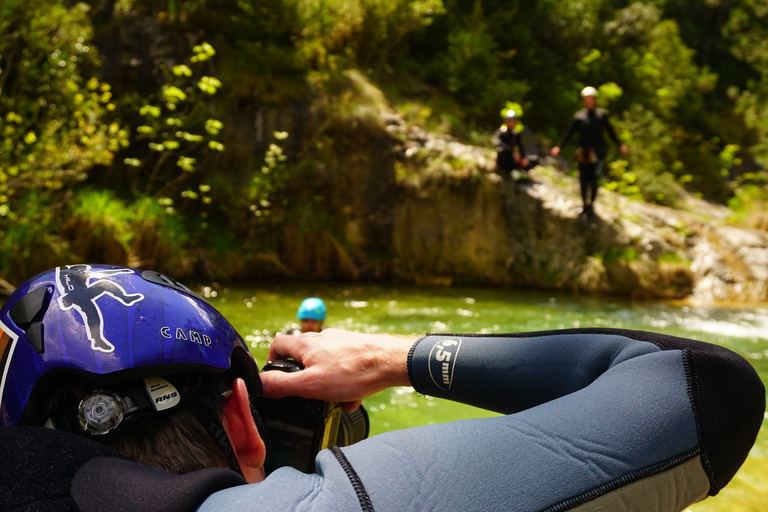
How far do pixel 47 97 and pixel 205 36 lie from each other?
3.39 meters

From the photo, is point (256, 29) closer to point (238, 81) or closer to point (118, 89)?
point (238, 81)

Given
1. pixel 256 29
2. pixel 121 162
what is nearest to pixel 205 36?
pixel 256 29

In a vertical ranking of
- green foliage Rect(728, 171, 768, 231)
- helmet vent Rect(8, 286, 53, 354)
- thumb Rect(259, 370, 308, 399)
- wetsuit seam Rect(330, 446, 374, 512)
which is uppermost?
helmet vent Rect(8, 286, 53, 354)

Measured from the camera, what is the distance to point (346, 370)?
3.94 feet

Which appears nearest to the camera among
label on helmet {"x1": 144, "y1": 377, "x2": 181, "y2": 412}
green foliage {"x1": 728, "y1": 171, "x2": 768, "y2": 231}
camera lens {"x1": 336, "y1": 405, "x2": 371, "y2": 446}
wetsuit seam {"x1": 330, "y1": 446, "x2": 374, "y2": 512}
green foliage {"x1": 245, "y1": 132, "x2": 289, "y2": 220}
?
wetsuit seam {"x1": 330, "y1": 446, "x2": 374, "y2": 512}

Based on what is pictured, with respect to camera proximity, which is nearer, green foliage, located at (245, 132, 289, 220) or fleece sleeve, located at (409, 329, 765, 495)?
fleece sleeve, located at (409, 329, 765, 495)

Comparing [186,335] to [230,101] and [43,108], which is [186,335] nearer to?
[43,108]

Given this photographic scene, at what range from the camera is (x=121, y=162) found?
393 inches

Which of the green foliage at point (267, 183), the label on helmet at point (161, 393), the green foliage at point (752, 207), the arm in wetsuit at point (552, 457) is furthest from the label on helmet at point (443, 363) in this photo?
the green foliage at point (752, 207)

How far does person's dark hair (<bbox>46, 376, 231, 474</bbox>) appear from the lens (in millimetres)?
872

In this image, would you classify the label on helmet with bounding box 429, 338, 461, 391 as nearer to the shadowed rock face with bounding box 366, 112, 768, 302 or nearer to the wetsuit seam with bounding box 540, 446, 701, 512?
the wetsuit seam with bounding box 540, 446, 701, 512

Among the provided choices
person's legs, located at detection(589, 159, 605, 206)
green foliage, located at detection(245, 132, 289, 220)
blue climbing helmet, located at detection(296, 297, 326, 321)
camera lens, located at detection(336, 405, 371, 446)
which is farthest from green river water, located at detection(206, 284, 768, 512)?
camera lens, located at detection(336, 405, 371, 446)

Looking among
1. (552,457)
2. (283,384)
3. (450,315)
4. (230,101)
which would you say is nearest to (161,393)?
(283,384)

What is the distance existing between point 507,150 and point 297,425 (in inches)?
357
